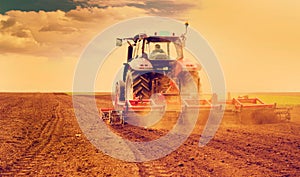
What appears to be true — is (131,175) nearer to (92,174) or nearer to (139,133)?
(92,174)

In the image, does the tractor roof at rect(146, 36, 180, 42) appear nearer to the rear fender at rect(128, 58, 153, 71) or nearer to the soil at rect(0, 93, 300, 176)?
the rear fender at rect(128, 58, 153, 71)

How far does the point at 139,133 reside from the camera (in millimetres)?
11680

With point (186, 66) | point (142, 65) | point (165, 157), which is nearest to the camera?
point (165, 157)

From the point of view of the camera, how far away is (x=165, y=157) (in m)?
8.41

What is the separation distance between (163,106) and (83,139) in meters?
2.69

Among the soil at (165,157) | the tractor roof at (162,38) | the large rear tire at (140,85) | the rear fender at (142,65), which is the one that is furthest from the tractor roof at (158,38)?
the soil at (165,157)

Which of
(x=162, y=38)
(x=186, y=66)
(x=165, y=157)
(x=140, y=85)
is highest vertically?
(x=162, y=38)

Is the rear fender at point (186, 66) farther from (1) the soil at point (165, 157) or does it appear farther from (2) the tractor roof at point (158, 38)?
(1) the soil at point (165, 157)

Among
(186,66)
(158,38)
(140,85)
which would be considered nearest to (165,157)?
(140,85)

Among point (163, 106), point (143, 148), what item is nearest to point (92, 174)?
point (143, 148)

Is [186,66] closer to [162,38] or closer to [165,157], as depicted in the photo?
[162,38]

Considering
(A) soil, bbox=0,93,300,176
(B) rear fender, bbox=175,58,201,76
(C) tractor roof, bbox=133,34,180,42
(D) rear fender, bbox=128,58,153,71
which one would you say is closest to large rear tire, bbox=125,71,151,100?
(D) rear fender, bbox=128,58,153,71

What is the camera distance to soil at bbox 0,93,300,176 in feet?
23.8

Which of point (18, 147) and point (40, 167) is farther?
point (18, 147)
